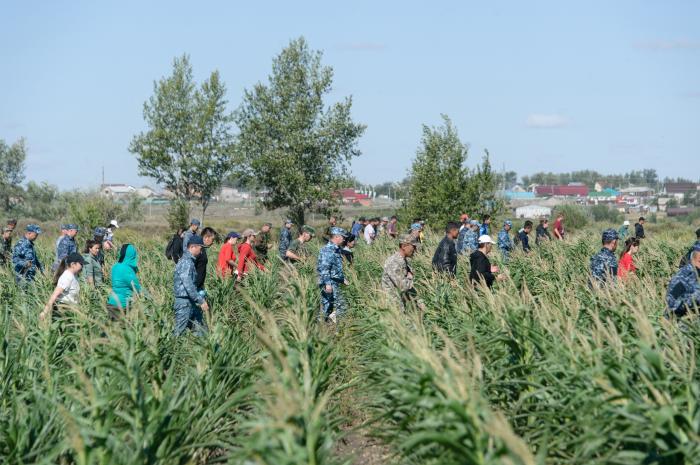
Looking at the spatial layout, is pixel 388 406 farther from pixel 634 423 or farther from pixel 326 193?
pixel 326 193

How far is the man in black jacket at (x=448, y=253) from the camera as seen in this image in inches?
555

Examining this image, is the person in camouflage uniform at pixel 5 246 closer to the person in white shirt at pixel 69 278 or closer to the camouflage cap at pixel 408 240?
the person in white shirt at pixel 69 278

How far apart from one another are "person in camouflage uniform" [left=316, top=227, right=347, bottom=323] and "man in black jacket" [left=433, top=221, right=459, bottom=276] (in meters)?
1.79

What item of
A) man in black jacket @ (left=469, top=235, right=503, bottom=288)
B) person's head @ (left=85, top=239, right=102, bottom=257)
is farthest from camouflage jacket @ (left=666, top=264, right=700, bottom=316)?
person's head @ (left=85, top=239, right=102, bottom=257)

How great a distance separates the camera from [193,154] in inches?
1921

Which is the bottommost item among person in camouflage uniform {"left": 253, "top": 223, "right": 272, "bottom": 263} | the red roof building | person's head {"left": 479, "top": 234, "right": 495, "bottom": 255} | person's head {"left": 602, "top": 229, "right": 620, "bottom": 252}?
the red roof building

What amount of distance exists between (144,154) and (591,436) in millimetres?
44598

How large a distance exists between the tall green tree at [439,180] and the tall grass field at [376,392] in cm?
2539

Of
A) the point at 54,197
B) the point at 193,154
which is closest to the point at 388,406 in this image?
the point at 193,154

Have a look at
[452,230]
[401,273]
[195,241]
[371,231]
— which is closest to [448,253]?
[452,230]

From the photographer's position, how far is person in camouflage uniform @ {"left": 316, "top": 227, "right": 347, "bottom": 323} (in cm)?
1282

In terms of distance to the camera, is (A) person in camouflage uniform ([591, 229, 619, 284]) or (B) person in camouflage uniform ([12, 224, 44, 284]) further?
(B) person in camouflage uniform ([12, 224, 44, 284])

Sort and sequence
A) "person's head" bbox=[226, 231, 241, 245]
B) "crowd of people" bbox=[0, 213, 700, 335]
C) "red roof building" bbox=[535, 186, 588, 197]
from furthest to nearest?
1. "red roof building" bbox=[535, 186, 588, 197]
2. "person's head" bbox=[226, 231, 241, 245]
3. "crowd of people" bbox=[0, 213, 700, 335]

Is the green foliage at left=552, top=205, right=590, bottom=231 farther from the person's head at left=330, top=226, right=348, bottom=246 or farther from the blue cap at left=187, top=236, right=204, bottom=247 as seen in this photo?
the blue cap at left=187, top=236, right=204, bottom=247
